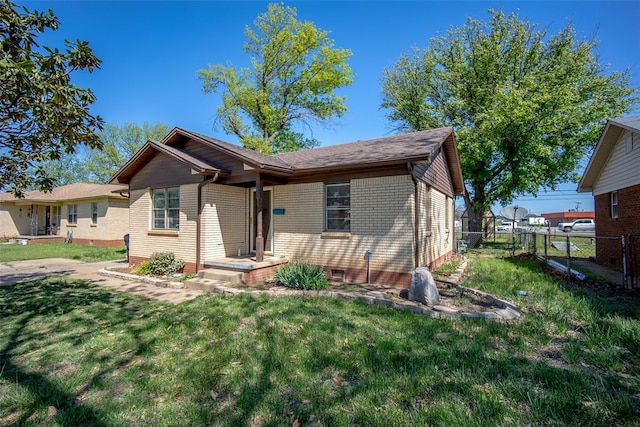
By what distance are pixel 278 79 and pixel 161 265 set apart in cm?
2109

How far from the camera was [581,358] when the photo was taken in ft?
12.8

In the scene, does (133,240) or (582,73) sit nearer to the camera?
(133,240)

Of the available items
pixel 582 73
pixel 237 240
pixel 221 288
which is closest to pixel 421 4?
pixel 237 240

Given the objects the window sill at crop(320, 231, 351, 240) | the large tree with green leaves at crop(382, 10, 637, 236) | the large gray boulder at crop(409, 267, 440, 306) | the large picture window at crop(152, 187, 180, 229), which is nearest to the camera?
the large gray boulder at crop(409, 267, 440, 306)

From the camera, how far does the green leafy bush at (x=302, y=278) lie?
298 inches

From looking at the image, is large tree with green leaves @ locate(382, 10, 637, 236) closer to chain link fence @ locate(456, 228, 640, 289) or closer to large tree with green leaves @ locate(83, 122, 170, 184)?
chain link fence @ locate(456, 228, 640, 289)

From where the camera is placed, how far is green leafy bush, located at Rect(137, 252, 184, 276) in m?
9.59

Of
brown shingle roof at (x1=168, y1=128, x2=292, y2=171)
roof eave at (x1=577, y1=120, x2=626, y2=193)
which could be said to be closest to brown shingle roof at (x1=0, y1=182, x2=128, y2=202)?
brown shingle roof at (x1=168, y1=128, x2=292, y2=171)

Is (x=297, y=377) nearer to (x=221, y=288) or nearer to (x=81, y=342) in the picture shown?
(x=81, y=342)

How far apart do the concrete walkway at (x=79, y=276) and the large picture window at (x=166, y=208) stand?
2162 millimetres

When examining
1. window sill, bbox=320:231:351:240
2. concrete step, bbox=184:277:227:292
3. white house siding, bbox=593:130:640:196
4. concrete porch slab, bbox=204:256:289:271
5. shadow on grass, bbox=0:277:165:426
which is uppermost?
white house siding, bbox=593:130:640:196

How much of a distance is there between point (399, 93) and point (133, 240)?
68.9 ft

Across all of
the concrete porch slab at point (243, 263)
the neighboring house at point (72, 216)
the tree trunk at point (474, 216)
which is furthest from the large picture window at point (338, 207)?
the tree trunk at point (474, 216)

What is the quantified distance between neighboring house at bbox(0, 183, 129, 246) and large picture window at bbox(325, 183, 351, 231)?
43.2ft
